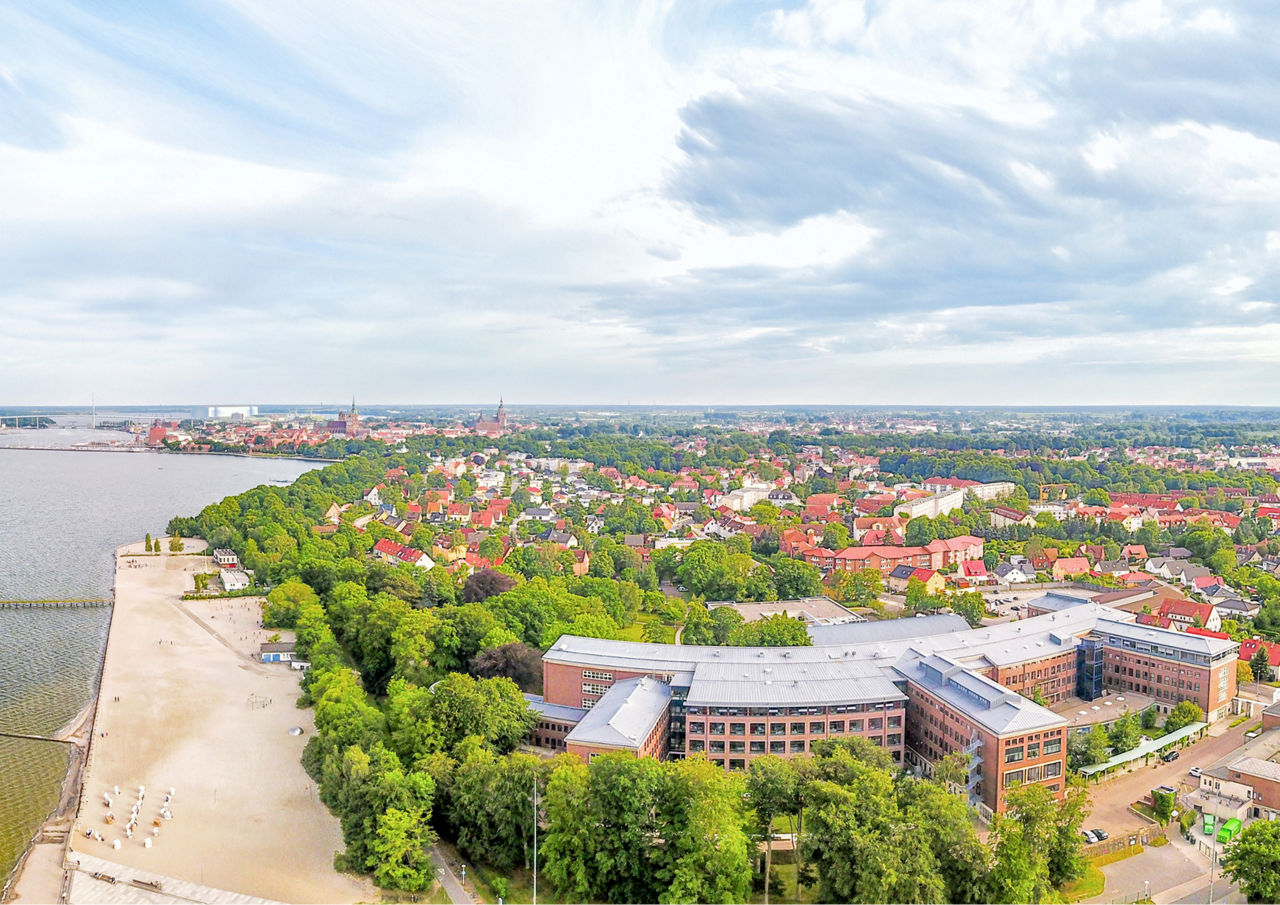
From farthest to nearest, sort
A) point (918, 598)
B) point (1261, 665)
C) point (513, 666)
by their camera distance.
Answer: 1. point (918, 598)
2. point (1261, 665)
3. point (513, 666)

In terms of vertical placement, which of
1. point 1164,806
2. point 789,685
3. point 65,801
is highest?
point 789,685

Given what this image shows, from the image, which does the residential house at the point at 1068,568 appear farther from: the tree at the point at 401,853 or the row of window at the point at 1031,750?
the tree at the point at 401,853

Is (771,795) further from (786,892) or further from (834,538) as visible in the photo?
(834,538)

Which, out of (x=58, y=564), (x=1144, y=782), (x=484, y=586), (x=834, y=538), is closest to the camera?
(x=1144, y=782)

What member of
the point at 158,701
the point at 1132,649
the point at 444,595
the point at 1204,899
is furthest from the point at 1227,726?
the point at 158,701

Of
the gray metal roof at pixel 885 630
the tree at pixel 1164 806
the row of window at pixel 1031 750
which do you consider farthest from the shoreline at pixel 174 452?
the tree at pixel 1164 806

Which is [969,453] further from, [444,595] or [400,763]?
[400,763]

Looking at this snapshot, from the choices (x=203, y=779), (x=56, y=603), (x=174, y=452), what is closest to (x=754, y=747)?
(x=203, y=779)
